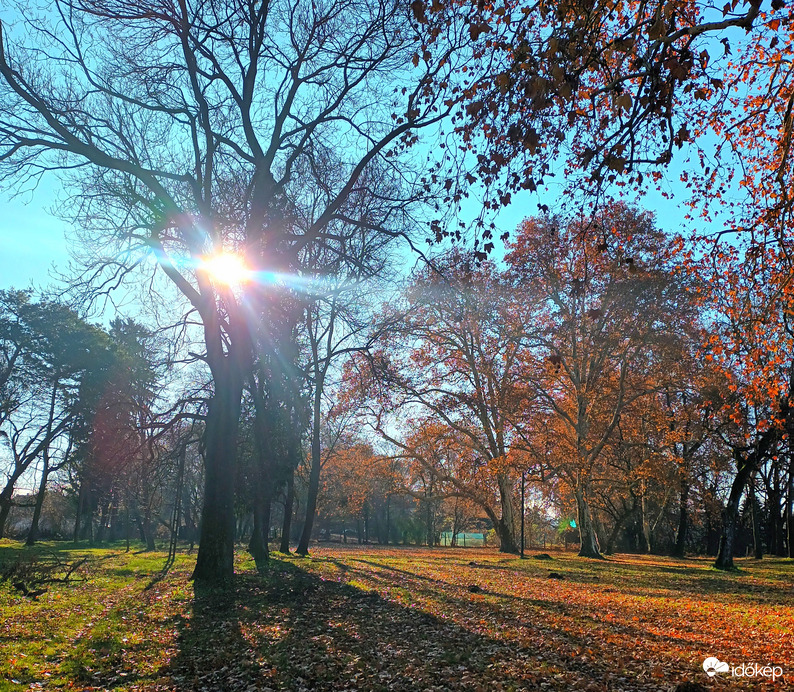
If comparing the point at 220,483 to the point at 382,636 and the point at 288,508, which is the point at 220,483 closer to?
the point at 382,636

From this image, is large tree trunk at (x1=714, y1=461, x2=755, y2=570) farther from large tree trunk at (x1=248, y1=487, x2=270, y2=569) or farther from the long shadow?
large tree trunk at (x1=248, y1=487, x2=270, y2=569)

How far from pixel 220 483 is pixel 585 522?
60.5ft

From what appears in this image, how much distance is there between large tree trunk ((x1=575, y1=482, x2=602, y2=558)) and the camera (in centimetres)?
2402

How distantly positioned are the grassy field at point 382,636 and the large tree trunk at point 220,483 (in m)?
0.60

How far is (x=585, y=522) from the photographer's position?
24797 mm

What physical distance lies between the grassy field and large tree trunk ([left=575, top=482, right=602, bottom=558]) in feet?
34.1

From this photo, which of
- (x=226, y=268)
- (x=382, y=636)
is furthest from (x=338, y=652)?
(x=226, y=268)

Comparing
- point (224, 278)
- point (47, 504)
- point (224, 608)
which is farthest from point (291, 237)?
point (47, 504)

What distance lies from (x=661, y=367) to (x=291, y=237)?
57.8 feet

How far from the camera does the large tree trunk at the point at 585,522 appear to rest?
2402 centimetres

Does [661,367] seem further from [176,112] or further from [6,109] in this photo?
[6,109]

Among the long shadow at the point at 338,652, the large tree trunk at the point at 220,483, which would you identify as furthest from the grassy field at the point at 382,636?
the large tree trunk at the point at 220,483

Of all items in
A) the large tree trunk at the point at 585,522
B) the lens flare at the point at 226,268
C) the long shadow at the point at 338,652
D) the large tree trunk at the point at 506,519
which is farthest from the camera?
the large tree trunk at the point at 506,519

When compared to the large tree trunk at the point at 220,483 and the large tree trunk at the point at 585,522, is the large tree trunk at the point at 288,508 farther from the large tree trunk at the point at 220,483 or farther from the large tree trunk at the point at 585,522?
the large tree trunk at the point at 585,522
